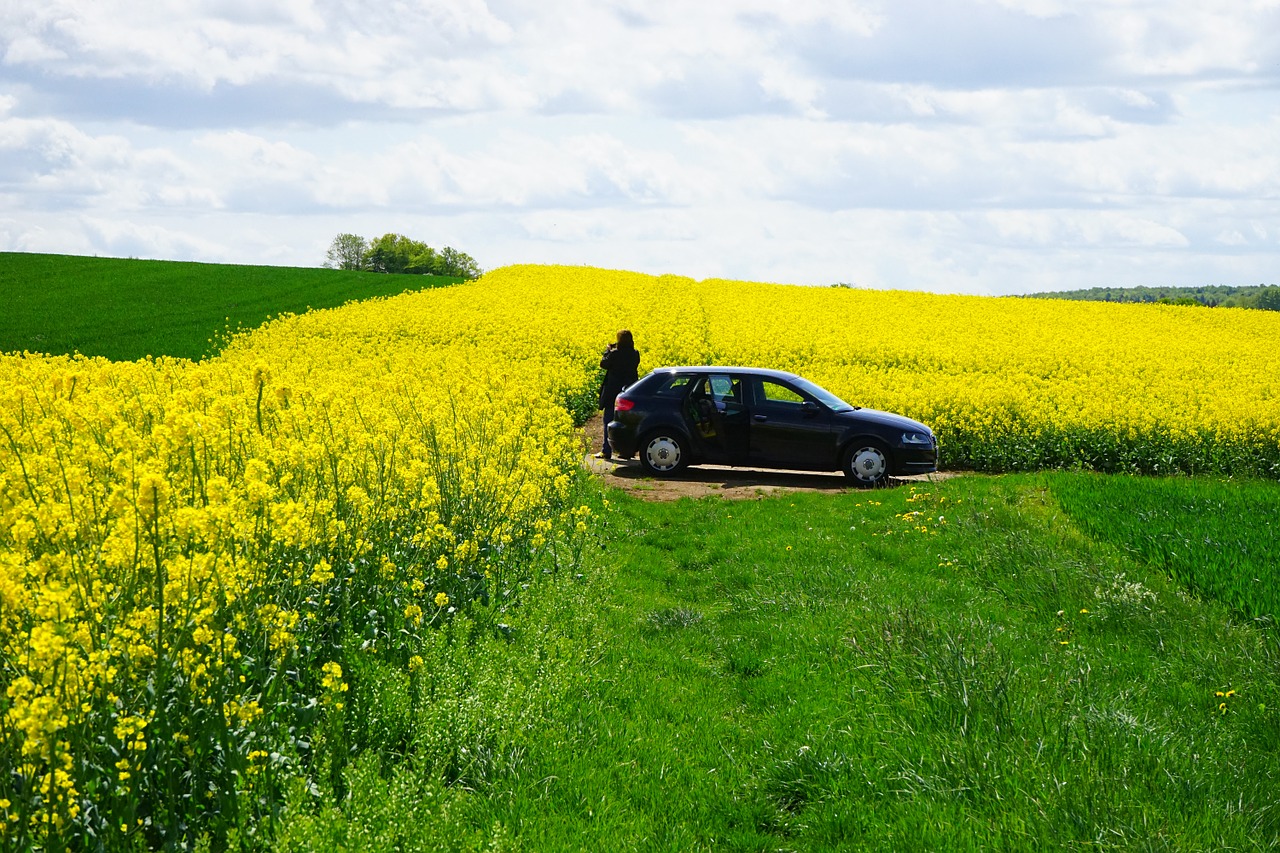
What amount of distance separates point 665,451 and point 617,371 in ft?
6.81

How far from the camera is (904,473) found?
1659 centimetres

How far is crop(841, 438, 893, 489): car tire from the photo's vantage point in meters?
16.4

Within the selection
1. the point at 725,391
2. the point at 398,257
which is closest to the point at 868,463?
the point at 725,391

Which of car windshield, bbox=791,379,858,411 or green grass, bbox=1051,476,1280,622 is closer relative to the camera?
green grass, bbox=1051,476,1280,622

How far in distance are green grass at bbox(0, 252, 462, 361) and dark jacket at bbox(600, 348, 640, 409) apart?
16.4 metres

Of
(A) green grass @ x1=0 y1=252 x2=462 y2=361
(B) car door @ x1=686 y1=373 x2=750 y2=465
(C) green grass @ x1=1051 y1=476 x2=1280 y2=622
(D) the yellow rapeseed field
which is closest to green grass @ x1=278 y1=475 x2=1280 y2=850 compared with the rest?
(C) green grass @ x1=1051 y1=476 x2=1280 y2=622

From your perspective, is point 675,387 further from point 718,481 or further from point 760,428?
point 718,481

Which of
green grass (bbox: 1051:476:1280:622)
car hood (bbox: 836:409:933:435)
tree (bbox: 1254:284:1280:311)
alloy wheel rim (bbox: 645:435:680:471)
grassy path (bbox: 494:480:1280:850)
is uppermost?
tree (bbox: 1254:284:1280:311)

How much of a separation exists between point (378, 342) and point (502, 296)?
15.3 metres

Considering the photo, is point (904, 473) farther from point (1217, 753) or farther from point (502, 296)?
point (502, 296)

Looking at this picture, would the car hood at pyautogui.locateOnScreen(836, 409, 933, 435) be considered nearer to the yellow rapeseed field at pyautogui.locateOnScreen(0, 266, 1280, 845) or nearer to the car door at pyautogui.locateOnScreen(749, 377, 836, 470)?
the car door at pyautogui.locateOnScreen(749, 377, 836, 470)

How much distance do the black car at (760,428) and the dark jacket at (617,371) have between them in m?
1.41

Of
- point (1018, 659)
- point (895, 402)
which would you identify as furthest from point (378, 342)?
point (1018, 659)

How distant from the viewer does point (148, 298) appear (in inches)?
1890
